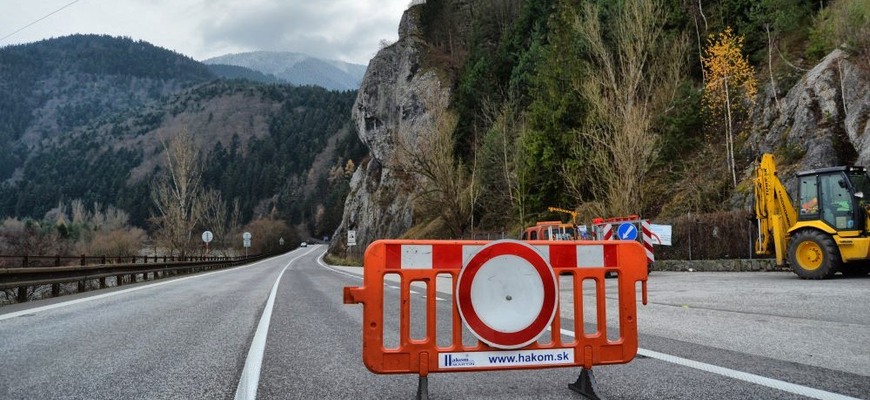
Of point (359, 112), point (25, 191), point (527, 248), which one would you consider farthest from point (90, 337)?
point (25, 191)

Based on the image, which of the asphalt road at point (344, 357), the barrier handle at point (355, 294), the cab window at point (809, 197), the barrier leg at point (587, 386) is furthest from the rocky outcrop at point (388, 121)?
the barrier handle at point (355, 294)

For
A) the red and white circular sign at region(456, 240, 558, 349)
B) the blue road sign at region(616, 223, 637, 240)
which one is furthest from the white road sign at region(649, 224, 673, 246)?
the red and white circular sign at region(456, 240, 558, 349)

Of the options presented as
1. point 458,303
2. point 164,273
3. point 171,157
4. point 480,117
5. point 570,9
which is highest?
point 570,9

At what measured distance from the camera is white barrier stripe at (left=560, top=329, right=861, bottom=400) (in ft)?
11.0

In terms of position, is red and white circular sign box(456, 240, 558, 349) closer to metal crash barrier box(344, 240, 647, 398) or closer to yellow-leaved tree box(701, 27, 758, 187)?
metal crash barrier box(344, 240, 647, 398)

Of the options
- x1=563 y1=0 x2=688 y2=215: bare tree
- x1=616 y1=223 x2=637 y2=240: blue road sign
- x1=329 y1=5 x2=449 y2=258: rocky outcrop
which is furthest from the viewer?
x1=329 y1=5 x2=449 y2=258: rocky outcrop

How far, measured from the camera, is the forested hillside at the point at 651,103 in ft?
79.4

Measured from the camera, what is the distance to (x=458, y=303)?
132 inches

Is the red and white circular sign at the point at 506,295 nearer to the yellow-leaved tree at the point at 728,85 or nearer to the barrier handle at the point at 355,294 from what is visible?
the barrier handle at the point at 355,294

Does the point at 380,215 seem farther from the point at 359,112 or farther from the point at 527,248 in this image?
the point at 527,248

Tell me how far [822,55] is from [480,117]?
26.8 m

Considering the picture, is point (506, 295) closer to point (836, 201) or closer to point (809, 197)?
point (836, 201)

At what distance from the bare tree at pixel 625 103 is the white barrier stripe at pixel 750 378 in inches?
780

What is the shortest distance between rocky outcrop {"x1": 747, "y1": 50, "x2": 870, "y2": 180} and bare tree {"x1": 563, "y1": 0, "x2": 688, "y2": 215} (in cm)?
510
